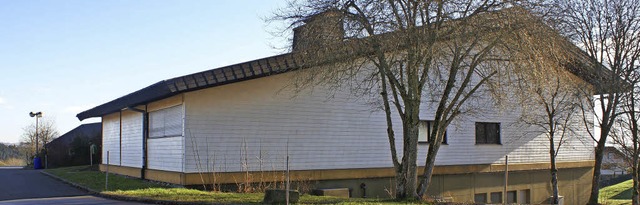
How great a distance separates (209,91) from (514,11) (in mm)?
8848

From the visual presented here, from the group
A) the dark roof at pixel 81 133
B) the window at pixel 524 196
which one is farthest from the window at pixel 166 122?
the dark roof at pixel 81 133

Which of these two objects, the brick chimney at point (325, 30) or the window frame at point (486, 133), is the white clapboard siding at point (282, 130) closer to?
the window frame at point (486, 133)

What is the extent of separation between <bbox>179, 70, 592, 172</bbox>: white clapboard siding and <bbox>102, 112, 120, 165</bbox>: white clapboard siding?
310 inches

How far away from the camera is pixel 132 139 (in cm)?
2197

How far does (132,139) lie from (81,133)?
19.9 m

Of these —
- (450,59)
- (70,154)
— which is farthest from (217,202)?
(70,154)

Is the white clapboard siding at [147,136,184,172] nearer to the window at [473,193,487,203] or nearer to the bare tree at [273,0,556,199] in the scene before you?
the bare tree at [273,0,556,199]

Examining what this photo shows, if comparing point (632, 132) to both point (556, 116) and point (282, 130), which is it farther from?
point (282, 130)

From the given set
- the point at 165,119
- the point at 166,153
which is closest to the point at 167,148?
the point at 166,153

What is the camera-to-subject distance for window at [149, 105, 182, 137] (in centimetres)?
1783

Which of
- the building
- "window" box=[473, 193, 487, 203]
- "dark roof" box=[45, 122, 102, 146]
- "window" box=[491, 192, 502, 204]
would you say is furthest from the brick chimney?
"dark roof" box=[45, 122, 102, 146]

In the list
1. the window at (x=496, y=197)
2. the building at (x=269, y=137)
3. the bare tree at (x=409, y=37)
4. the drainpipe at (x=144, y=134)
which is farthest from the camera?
the window at (x=496, y=197)

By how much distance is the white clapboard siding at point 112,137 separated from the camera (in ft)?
79.8

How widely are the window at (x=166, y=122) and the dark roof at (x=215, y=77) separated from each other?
2.70ft
